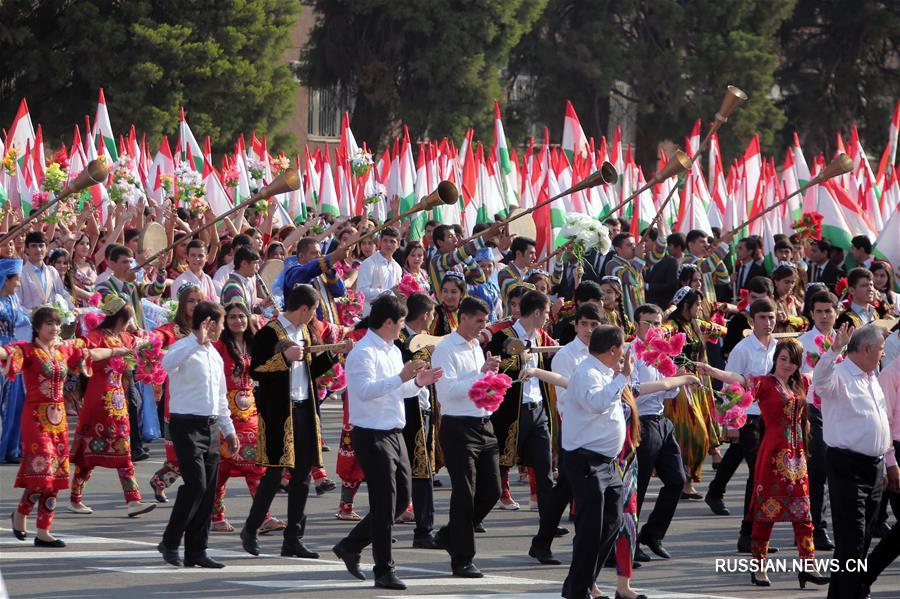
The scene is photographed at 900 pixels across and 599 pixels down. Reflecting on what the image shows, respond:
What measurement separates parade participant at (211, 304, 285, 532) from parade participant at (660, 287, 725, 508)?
9.79 feet

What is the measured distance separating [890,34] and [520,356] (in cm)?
4332

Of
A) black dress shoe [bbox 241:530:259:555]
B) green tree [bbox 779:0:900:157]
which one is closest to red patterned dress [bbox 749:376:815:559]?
black dress shoe [bbox 241:530:259:555]

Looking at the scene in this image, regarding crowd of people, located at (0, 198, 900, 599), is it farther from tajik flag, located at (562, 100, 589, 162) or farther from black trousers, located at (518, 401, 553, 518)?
tajik flag, located at (562, 100, 589, 162)

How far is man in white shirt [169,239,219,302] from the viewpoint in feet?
47.0

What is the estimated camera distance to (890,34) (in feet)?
167

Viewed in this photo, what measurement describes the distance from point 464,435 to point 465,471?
0.20 m

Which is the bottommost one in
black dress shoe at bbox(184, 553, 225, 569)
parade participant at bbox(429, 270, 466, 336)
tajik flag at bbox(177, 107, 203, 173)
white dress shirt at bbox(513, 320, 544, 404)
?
black dress shoe at bbox(184, 553, 225, 569)

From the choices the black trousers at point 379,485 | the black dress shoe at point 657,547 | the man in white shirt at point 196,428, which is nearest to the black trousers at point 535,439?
the black dress shoe at point 657,547

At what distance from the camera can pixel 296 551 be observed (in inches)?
396

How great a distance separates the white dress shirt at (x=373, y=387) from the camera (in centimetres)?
912

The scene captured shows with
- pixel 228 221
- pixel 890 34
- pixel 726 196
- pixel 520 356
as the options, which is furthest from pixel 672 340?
pixel 890 34

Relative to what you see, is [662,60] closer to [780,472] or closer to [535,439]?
[535,439]

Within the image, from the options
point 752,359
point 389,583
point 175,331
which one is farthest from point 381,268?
point 389,583

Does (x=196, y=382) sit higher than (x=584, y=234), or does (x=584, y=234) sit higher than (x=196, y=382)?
(x=584, y=234)
